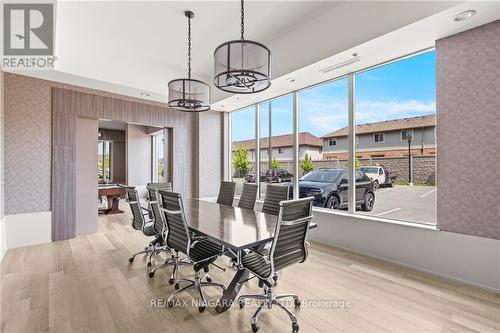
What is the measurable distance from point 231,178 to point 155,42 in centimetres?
394

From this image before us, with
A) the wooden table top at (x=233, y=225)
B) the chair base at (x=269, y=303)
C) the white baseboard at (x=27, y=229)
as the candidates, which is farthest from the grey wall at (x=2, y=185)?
the chair base at (x=269, y=303)

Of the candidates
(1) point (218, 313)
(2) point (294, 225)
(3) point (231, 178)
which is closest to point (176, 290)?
(1) point (218, 313)

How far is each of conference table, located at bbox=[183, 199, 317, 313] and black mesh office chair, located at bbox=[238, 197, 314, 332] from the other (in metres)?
0.15

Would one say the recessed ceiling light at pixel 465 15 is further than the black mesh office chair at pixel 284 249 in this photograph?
Yes

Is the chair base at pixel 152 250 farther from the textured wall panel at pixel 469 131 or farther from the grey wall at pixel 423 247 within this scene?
the textured wall panel at pixel 469 131

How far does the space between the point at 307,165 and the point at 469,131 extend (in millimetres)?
2591

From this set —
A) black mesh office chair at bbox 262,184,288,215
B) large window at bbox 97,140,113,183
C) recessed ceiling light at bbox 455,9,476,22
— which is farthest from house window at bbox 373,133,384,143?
large window at bbox 97,140,113,183

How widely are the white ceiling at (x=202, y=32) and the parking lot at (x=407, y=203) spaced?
2.07m

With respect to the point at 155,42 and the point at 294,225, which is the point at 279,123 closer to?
the point at 155,42

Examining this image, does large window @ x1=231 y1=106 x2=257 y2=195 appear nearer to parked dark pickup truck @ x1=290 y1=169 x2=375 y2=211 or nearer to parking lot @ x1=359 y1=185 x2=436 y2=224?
parked dark pickup truck @ x1=290 y1=169 x2=375 y2=211

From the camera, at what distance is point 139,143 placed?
912 centimetres

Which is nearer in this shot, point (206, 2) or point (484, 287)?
point (484, 287)

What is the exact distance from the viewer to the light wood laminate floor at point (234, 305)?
7.00ft

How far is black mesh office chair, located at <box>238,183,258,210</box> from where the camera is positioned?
388cm
